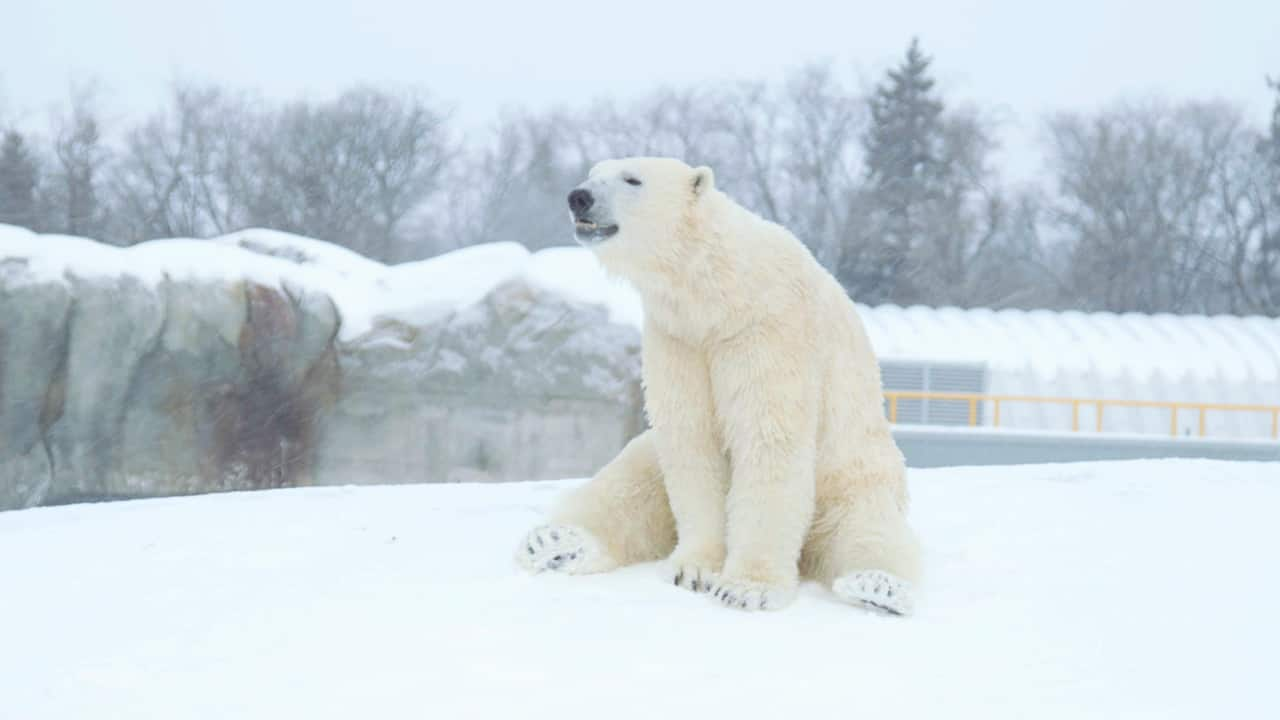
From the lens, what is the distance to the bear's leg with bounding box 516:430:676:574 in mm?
2793

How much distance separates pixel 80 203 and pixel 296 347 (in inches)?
593

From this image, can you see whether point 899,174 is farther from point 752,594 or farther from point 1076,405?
point 752,594

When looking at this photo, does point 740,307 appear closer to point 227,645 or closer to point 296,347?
point 227,645

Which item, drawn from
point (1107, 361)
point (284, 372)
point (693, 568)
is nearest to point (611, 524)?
point (693, 568)

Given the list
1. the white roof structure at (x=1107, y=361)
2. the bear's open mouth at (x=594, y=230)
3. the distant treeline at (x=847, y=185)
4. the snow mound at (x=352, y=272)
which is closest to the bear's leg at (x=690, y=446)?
the bear's open mouth at (x=594, y=230)

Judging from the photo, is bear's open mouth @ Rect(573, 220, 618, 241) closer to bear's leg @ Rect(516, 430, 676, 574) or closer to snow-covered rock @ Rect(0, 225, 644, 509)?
bear's leg @ Rect(516, 430, 676, 574)

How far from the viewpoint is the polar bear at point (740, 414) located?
263cm

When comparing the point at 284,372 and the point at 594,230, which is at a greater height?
the point at 594,230

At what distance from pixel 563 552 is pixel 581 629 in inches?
17.6

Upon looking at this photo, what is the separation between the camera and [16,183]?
21453 millimetres

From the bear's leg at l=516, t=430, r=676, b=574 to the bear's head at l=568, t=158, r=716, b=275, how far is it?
0.59m

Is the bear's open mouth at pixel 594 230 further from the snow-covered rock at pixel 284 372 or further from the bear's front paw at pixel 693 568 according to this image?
the snow-covered rock at pixel 284 372

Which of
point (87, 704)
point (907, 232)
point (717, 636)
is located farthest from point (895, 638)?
point (907, 232)

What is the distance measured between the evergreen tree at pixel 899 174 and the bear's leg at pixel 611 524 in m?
21.3
